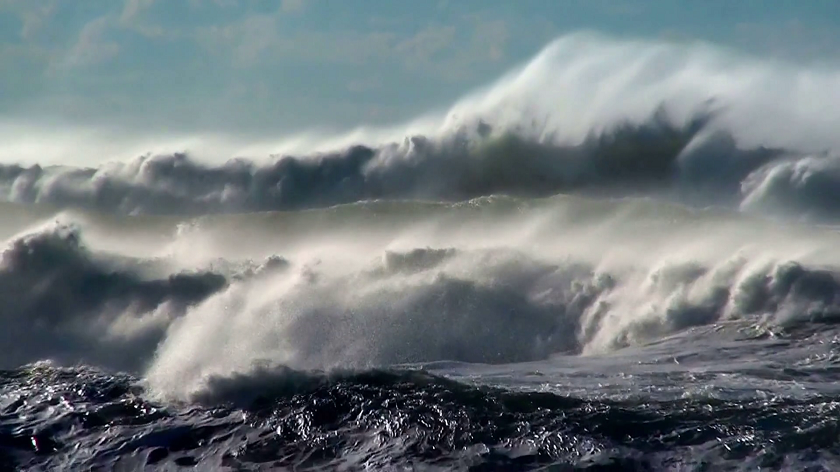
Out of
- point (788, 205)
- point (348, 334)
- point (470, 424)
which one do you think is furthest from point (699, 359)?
point (788, 205)

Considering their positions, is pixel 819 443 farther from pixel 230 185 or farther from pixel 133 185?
pixel 133 185

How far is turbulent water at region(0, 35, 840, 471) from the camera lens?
7020mm

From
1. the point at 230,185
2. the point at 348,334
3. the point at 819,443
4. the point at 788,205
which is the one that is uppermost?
the point at 230,185

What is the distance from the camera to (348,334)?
10406 millimetres

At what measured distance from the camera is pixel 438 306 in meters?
11.0

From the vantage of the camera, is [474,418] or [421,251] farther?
[421,251]

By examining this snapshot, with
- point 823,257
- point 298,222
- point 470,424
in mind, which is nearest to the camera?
point 470,424

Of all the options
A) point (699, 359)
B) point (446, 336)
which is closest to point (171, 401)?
point (446, 336)

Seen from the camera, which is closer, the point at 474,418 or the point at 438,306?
the point at 474,418

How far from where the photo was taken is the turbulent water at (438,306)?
7.02m

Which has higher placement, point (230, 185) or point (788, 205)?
point (230, 185)

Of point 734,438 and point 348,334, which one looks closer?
point 734,438

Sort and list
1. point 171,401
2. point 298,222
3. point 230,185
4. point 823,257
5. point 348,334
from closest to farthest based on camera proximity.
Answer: point 171,401 < point 348,334 < point 823,257 < point 298,222 < point 230,185

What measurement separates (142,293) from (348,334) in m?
3.77
